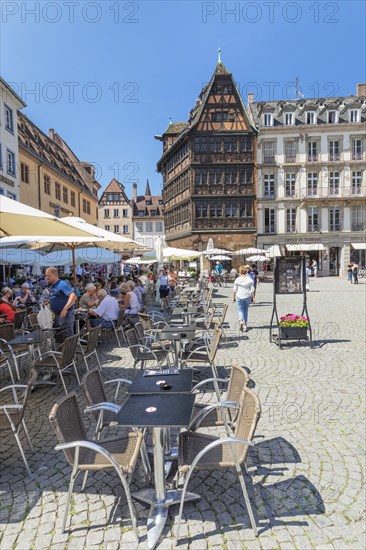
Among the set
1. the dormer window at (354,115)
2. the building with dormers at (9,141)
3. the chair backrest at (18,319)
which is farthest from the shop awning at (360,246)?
the chair backrest at (18,319)

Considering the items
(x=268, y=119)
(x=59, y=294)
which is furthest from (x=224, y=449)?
(x=268, y=119)

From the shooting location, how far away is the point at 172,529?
3150 mm

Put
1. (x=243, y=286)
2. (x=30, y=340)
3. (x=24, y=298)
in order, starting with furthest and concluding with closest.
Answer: (x=24, y=298) → (x=243, y=286) → (x=30, y=340)

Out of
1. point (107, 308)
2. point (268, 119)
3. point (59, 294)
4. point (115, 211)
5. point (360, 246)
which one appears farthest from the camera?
point (115, 211)

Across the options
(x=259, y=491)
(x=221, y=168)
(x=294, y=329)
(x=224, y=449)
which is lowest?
(x=259, y=491)

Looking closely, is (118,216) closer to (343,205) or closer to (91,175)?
(91,175)

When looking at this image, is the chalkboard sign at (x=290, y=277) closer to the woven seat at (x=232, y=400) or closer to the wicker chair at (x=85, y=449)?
the woven seat at (x=232, y=400)

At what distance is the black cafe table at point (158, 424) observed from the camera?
3.07m

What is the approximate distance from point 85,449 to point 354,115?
46.1 metres

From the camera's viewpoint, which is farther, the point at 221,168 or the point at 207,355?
the point at 221,168

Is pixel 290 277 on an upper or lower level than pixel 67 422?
upper

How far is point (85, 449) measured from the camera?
3420 mm

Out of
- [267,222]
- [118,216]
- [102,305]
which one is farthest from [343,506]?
[118,216]

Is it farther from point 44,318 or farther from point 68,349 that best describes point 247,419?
point 44,318
